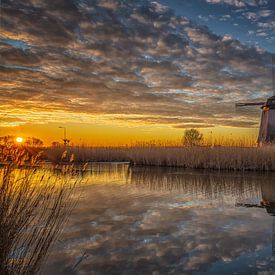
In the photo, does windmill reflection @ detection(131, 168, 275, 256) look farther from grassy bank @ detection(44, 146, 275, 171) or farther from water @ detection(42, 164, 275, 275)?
grassy bank @ detection(44, 146, 275, 171)

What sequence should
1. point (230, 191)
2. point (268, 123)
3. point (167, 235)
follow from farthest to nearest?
1. point (268, 123)
2. point (230, 191)
3. point (167, 235)

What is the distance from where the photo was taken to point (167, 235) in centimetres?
526

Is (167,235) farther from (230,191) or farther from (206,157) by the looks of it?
(206,157)

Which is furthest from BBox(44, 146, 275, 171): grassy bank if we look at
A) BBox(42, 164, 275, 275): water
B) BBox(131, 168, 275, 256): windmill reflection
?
BBox(42, 164, 275, 275): water

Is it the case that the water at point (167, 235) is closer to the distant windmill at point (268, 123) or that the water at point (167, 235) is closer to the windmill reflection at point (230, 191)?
the windmill reflection at point (230, 191)

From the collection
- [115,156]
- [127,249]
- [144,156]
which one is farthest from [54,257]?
[115,156]

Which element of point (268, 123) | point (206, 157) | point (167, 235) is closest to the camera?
point (167, 235)

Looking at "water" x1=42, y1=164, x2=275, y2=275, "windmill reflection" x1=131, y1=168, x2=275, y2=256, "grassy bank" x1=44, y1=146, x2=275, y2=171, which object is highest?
"grassy bank" x1=44, y1=146, x2=275, y2=171

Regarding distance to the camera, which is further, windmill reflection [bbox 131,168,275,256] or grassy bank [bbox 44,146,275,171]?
grassy bank [bbox 44,146,275,171]

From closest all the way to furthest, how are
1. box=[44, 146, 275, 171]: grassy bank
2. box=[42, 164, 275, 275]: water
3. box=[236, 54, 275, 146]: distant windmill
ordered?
1. box=[42, 164, 275, 275]: water
2. box=[44, 146, 275, 171]: grassy bank
3. box=[236, 54, 275, 146]: distant windmill

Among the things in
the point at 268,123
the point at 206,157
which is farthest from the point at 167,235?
the point at 268,123

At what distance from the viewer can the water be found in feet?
12.9

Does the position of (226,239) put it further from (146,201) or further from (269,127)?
(269,127)

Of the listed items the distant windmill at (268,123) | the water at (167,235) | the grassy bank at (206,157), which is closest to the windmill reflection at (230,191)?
the water at (167,235)
